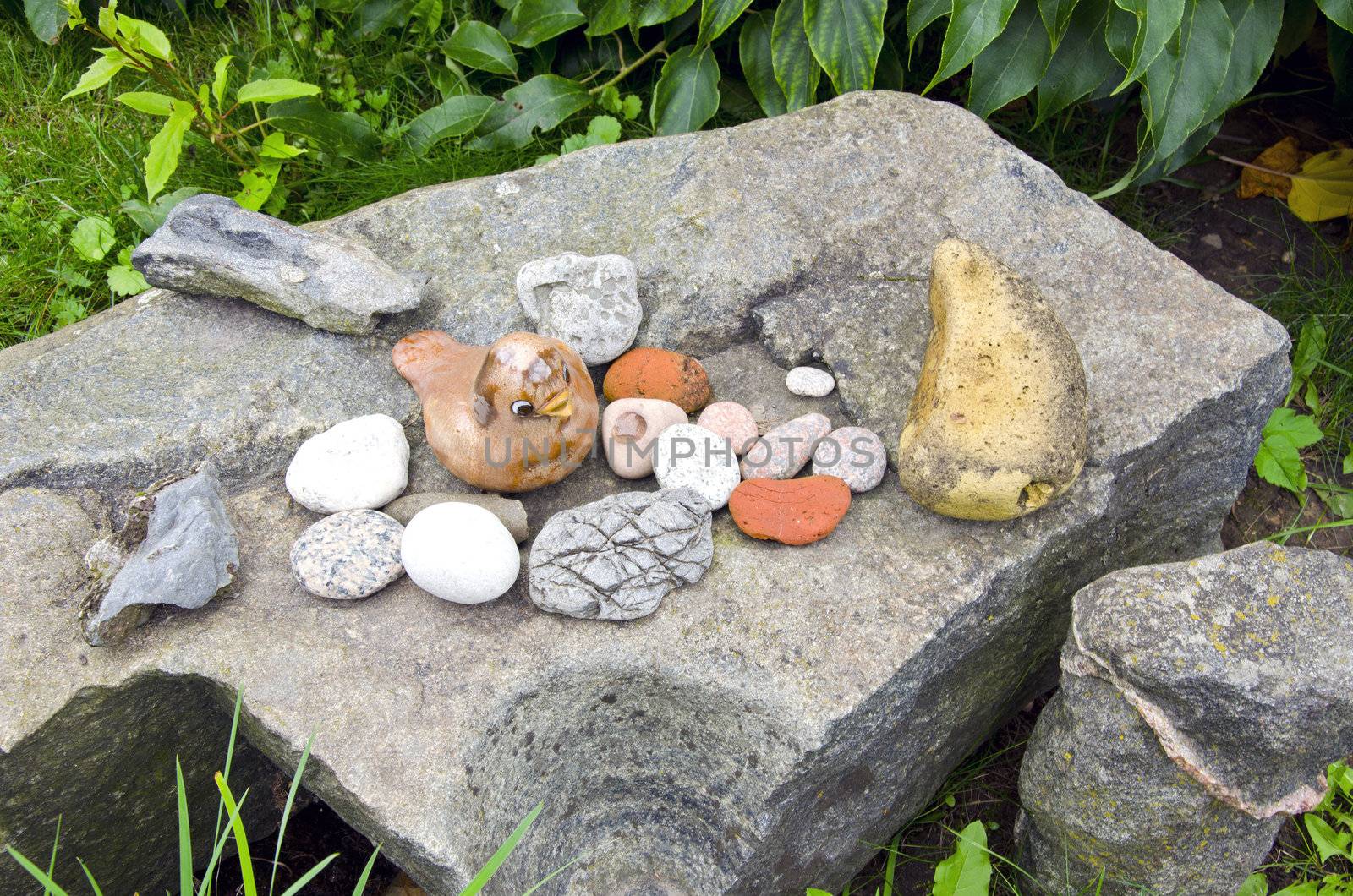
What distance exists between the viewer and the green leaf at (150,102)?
2578mm

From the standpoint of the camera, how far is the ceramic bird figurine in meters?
2.00

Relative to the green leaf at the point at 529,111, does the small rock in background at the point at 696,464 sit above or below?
below

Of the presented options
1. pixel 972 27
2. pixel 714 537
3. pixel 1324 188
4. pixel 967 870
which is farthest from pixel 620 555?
pixel 1324 188

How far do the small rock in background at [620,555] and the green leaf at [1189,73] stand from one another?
147 centimetres

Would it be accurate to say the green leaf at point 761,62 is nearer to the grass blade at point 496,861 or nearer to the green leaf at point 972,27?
the green leaf at point 972,27

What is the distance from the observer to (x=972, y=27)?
2.53 metres

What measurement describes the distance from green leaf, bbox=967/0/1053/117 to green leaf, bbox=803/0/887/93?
0.26 m

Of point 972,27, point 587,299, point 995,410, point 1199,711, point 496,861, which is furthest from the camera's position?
point 972,27

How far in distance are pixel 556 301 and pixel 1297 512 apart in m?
2.01

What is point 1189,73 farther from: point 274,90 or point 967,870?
point 274,90

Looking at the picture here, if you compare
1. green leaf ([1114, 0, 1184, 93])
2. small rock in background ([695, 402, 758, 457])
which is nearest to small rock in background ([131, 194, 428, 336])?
small rock in background ([695, 402, 758, 457])

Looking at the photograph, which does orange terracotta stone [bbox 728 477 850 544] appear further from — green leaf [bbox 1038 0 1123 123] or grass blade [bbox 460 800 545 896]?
green leaf [bbox 1038 0 1123 123]

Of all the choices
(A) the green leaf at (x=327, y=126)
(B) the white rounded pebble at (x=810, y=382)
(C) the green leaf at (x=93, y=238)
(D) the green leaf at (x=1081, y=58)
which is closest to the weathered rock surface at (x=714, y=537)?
(B) the white rounded pebble at (x=810, y=382)

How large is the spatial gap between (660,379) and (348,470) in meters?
0.63
